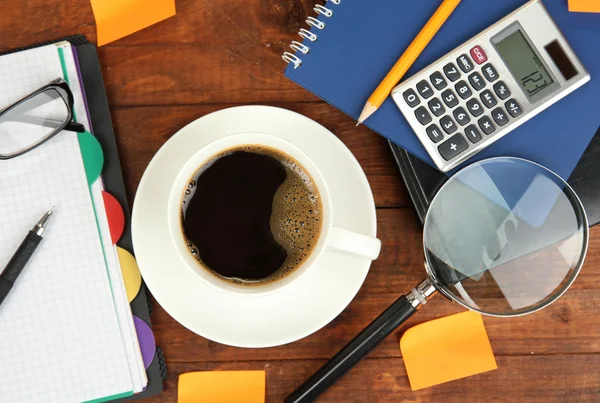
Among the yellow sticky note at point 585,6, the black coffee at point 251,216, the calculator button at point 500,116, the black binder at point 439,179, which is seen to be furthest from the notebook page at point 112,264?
the yellow sticky note at point 585,6

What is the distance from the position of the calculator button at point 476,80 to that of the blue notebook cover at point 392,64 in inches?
1.6

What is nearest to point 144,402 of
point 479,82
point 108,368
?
point 108,368

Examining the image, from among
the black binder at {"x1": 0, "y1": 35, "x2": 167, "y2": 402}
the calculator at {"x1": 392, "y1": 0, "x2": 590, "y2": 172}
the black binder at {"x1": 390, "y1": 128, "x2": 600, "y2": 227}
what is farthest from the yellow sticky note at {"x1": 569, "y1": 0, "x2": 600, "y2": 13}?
the black binder at {"x1": 0, "y1": 35, "x2": 167, "y2": 402}

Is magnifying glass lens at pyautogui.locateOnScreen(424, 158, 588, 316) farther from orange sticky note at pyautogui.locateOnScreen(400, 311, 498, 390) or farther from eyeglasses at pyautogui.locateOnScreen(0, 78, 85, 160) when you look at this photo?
eyeglasses at pyautogui.locateOnScreen(0, 78, 85, 160)

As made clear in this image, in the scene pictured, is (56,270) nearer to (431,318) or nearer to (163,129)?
(163,129)

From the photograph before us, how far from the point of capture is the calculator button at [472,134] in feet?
1.98

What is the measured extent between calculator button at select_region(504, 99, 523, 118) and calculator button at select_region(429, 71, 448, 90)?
0.24ft

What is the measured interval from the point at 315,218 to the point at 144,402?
32 cm

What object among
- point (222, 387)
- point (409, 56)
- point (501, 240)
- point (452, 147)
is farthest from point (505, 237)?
point (222, 387)

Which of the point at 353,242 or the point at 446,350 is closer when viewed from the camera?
the point at 353,242

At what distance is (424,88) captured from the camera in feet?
1.97

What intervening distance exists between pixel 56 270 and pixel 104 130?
18cm

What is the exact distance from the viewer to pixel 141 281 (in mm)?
661

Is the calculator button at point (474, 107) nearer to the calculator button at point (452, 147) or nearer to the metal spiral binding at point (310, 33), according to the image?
the calculator button at point (452, 147)
